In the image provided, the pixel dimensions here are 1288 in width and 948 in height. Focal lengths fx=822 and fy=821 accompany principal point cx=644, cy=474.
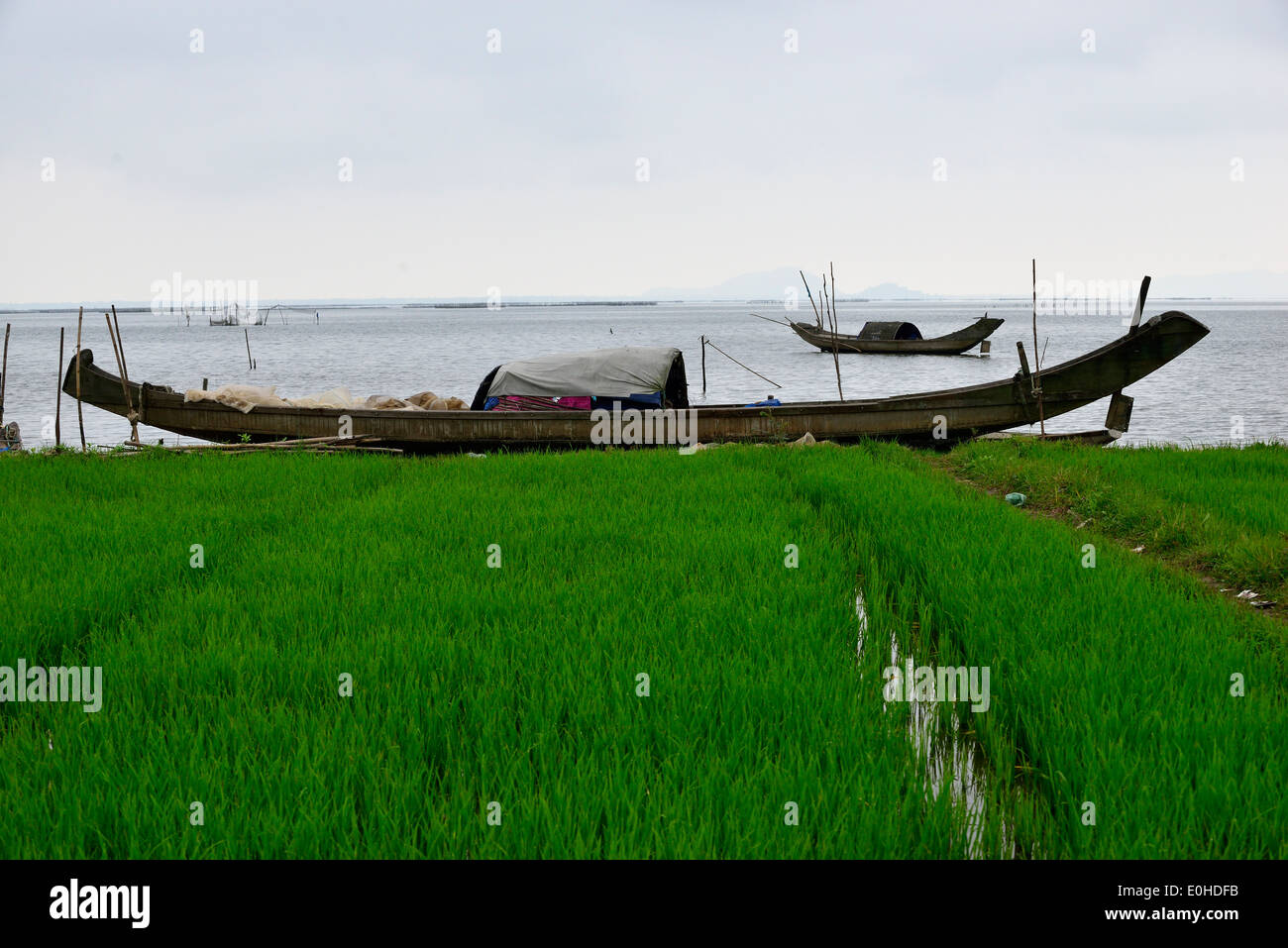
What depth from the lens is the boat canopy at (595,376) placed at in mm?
12703

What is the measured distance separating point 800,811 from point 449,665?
1805 mm

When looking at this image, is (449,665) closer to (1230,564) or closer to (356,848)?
(356,848)

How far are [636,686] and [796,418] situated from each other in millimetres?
9794

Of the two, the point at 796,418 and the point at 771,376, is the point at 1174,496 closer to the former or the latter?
the point at 796,418

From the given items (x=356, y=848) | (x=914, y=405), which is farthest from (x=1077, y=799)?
(x=914, y=405)

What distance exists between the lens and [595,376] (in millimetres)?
12844

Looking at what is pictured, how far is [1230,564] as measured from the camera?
18.1 ft

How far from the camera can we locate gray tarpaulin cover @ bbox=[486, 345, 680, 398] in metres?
12.7

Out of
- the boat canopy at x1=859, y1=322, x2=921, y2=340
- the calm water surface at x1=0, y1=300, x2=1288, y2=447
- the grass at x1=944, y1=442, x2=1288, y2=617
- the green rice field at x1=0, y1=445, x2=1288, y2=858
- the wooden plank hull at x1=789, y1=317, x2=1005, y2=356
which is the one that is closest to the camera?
the green rice field at x1=0, y1=445, x2=1288, y2=858

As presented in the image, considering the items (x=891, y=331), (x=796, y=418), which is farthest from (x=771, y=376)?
(x=796, y=418)

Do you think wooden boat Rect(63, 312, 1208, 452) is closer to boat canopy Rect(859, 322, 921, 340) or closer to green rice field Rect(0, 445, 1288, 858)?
green rice field Rect(0, 445, 1288, 858)

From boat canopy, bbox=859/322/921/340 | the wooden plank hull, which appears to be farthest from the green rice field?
boat canopy, bbox=859/322/921/340

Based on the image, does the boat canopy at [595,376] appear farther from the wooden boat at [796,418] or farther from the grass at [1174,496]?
the grass at [1174,496]

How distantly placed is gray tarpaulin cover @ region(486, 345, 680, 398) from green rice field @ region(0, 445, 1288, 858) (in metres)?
5.89
